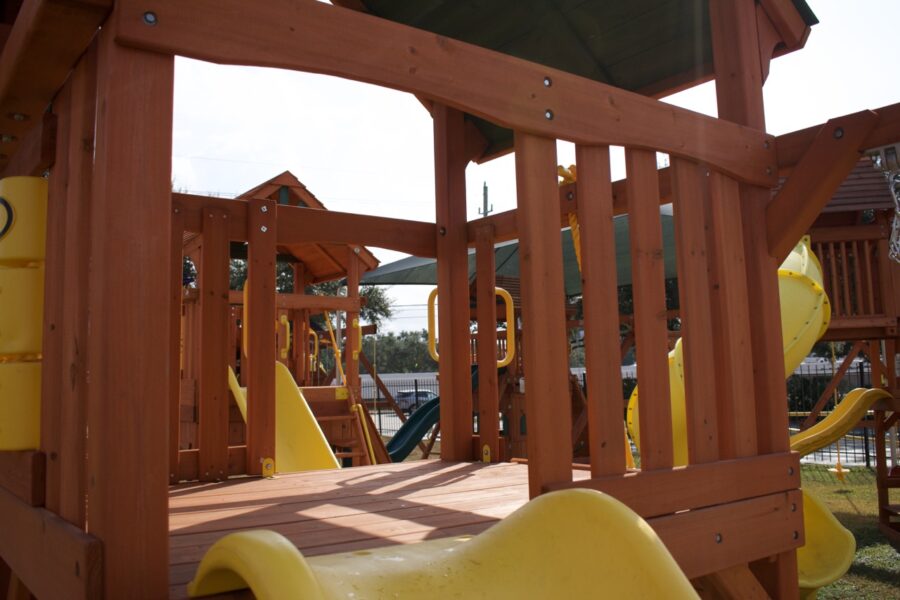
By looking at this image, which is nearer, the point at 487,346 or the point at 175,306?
the point at 175,306

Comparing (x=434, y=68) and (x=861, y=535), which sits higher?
(x=434, y=68)

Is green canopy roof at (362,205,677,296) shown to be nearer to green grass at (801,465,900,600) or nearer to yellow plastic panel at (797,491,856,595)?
green grass at (801,465,900,600)

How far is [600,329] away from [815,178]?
1200mm

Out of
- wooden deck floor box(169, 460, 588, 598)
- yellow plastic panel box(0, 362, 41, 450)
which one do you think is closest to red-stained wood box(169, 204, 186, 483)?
wooden deck floor box(169, 460, 588, 598)

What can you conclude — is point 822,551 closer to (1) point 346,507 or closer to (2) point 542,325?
(1) point 346,507

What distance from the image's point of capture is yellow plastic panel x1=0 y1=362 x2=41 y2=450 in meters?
2.04

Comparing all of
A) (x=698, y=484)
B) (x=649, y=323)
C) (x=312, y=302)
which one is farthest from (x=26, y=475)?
(x=312, y=302)

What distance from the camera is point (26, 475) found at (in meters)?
2.06

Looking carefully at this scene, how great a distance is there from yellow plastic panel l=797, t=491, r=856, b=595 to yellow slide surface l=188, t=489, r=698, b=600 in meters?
4.06

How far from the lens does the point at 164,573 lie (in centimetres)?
153

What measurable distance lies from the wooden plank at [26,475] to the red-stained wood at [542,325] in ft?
4.56

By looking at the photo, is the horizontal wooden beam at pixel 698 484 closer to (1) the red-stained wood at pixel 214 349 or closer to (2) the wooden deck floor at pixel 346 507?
(2) the wooden deck floor at pixel 346 507

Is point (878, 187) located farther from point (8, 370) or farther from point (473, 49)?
point (8, 370)

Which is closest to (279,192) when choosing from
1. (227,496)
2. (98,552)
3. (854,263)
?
(854,263)
